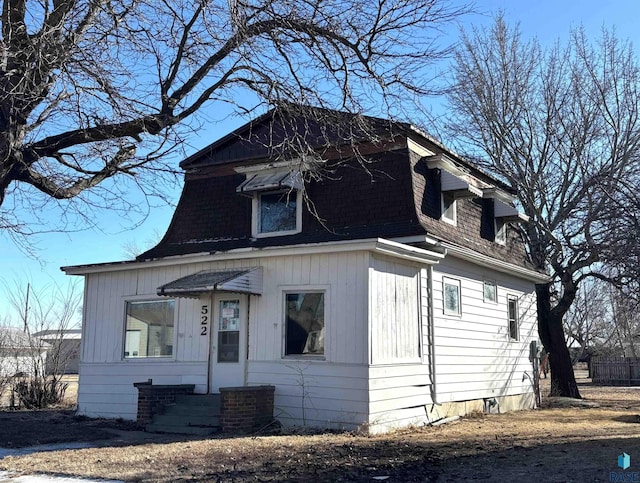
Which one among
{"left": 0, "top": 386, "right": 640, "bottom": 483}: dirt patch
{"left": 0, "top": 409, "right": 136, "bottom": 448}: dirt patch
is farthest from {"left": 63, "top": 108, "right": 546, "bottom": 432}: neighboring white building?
{"left": 0, "top": 386, "right": 640, "bottom": 483}: dirt patch

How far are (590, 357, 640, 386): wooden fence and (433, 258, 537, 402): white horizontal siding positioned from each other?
16882mm

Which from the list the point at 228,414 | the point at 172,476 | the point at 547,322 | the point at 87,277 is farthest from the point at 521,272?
the point at 172,476

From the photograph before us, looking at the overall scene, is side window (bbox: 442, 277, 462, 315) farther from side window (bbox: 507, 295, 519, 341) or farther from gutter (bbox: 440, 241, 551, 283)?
side window (bbox: 507, 295, 519, 341)

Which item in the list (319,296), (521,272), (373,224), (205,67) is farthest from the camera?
(521,272)

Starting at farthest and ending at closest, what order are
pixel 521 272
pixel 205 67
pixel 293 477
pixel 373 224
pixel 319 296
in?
pixel 521 272, pixel 373 224, pixel 319 296, pixel 205 67, pixel 293 477

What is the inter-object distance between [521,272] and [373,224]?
6011 millimetres

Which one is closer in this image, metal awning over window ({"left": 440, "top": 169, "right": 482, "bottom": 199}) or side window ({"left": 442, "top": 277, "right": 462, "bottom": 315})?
side window ({"left": 442, "top": 277, "right": 462, "bottom": 315})

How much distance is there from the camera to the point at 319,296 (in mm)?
12016

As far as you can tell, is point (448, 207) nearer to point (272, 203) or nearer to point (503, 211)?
point (503, 211)

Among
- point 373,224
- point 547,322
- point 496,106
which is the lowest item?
point 547,322

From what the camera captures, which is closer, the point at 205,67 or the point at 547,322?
the point at 205,67

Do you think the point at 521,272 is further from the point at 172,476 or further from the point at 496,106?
the point at 172,476

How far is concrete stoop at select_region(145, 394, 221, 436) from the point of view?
1172 cm

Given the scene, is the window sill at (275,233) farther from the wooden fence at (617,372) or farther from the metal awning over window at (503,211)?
the wooden fence at (617,372)
